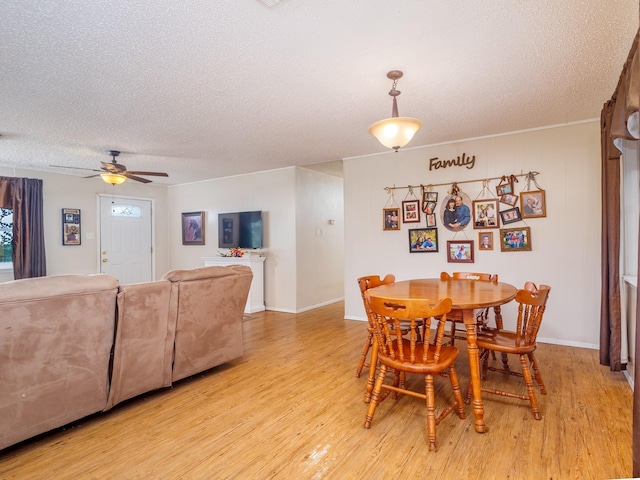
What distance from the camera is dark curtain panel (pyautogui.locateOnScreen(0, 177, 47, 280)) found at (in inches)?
217

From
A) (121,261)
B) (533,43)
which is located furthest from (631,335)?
(121,261)

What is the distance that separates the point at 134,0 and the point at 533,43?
2.33 meters

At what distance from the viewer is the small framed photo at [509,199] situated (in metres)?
4.01

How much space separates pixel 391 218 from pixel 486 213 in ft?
3.87

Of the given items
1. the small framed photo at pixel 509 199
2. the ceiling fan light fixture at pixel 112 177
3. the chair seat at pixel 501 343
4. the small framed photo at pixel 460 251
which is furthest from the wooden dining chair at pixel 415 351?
the ceiling fan light fixture at pixel 112 177

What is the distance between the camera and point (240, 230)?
627 centimetres

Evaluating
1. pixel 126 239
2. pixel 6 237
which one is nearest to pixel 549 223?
pixel 126 239

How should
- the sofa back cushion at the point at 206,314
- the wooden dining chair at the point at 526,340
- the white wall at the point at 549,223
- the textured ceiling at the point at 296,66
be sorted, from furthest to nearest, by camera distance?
the white wall at the point at 549,223 → the sofa back cushion at the point at 206,314 → the wooden dining chair at the point at 526,340 → the textured ceiling at the point at 296,66

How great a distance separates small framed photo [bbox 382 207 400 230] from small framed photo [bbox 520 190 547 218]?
146 cm

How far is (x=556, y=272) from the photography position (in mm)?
3836

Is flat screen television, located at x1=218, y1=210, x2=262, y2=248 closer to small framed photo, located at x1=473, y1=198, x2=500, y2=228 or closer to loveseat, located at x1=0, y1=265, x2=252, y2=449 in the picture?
loveseat, located at x1=0, y1=265, x2=252, y2=449

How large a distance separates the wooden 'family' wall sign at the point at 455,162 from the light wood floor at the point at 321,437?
7.90 ft

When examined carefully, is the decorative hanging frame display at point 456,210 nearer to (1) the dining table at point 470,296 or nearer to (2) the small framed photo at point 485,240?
(2) the small framed photo at point 485,240

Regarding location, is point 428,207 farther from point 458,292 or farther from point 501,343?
point 501,343
